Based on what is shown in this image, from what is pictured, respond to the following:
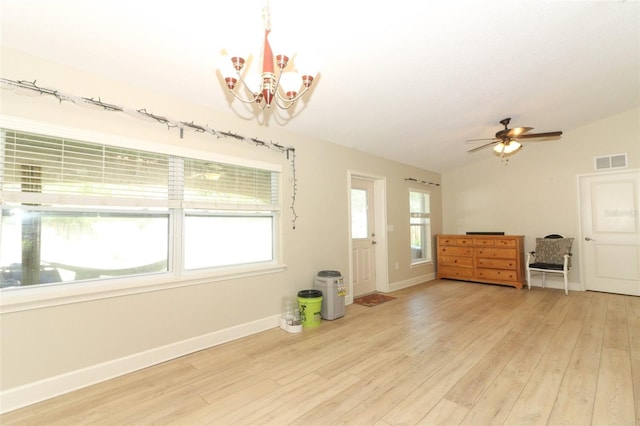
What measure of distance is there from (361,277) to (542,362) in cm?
265

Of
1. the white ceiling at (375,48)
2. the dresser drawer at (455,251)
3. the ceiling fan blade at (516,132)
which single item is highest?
the white ceiling at (375,48)

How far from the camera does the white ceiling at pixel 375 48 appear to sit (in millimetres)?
1943

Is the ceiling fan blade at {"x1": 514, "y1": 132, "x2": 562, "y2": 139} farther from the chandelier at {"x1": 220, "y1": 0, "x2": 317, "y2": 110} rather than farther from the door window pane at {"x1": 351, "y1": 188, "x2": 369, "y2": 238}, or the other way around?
the chandelier at {"x1": 220, "y1": 0, "x2": 317, "y2": 110}

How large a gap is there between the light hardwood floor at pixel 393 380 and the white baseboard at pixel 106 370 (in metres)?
0.07

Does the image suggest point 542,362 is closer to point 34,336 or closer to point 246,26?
point 246,26

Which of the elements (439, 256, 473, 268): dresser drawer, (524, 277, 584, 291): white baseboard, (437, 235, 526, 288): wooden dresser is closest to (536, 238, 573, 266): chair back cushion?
(437, 235, 526, 288): wooden dresser

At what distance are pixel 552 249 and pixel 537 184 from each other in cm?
127

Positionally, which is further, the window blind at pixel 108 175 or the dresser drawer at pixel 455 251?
the dresser drawer at pixel 455 251

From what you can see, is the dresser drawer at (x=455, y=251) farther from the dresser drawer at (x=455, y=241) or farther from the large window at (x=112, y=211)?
the large window at (x=112, y=211)

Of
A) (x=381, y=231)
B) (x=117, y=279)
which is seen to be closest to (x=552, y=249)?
(x=381, y=231)

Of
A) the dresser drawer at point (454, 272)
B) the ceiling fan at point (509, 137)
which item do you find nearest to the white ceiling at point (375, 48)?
the ceiling fan at point (509, 137)

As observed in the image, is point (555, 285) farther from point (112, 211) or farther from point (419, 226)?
point (112, 211)

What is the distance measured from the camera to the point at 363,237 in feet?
16.3

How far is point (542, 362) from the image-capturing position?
8.16 ft
